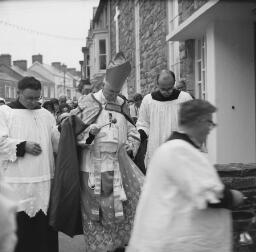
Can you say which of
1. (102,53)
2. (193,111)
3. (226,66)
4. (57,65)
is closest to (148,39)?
(226,66)

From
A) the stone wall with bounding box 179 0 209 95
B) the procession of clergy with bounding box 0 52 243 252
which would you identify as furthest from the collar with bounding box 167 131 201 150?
the stone wall with bounding box 179 0 209 95

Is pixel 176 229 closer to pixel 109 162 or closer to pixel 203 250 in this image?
pixel 203 250

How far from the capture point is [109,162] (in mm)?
4984

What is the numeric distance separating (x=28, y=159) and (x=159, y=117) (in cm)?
198

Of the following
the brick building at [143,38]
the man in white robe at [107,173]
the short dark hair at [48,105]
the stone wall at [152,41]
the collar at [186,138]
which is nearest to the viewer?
the collar at [186,138]

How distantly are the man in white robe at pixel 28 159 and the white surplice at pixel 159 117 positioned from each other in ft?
5.38

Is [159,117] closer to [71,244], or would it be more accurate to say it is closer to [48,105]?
[71,244]

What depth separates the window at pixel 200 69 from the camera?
27.5 ft

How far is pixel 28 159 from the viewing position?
15.2ft

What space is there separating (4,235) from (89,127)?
278cm

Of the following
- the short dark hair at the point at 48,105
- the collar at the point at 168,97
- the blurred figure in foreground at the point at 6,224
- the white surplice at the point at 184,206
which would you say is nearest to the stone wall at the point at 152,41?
the short dark hair at the point at 48,105

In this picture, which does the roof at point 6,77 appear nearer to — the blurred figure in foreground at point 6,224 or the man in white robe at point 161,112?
Answer: the man in white robe at point 161,112

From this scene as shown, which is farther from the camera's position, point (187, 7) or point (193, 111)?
point (187, 7)

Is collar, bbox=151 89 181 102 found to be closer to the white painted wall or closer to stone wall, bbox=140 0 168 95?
the white painted wall
